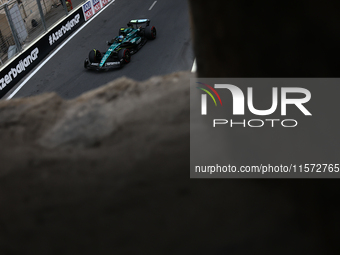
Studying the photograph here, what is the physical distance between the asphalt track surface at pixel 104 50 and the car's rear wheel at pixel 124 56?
217 millimetres

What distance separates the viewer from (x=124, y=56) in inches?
501

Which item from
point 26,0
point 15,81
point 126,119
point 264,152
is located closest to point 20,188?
Result: point 126,119

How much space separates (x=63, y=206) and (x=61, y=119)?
120 centimetres

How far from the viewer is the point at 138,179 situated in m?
2.81

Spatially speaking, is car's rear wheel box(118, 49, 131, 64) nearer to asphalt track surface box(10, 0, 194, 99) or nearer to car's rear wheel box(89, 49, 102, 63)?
asphalt track surface box(10, 0, 194, 99)

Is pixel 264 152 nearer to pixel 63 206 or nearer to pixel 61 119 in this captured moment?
pixel 63 206

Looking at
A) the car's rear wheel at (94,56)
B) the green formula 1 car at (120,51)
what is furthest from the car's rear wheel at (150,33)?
the car's rear wheel at (94,56)

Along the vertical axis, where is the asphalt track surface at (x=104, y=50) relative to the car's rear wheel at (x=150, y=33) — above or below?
below

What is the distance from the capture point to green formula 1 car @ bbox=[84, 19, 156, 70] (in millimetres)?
12617

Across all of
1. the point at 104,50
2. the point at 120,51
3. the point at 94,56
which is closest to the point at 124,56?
the point at 120,51

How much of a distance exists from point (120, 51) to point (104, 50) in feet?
7.14

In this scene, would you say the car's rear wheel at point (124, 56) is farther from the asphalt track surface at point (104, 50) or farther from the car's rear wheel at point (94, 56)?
the car's rear wheel at point (94, 56)

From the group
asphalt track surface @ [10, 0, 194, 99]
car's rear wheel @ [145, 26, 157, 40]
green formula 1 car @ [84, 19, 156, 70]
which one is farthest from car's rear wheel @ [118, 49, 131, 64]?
car's rear wheel @ [145, 26, 157, 40]

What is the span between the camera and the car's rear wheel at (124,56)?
1262cm
